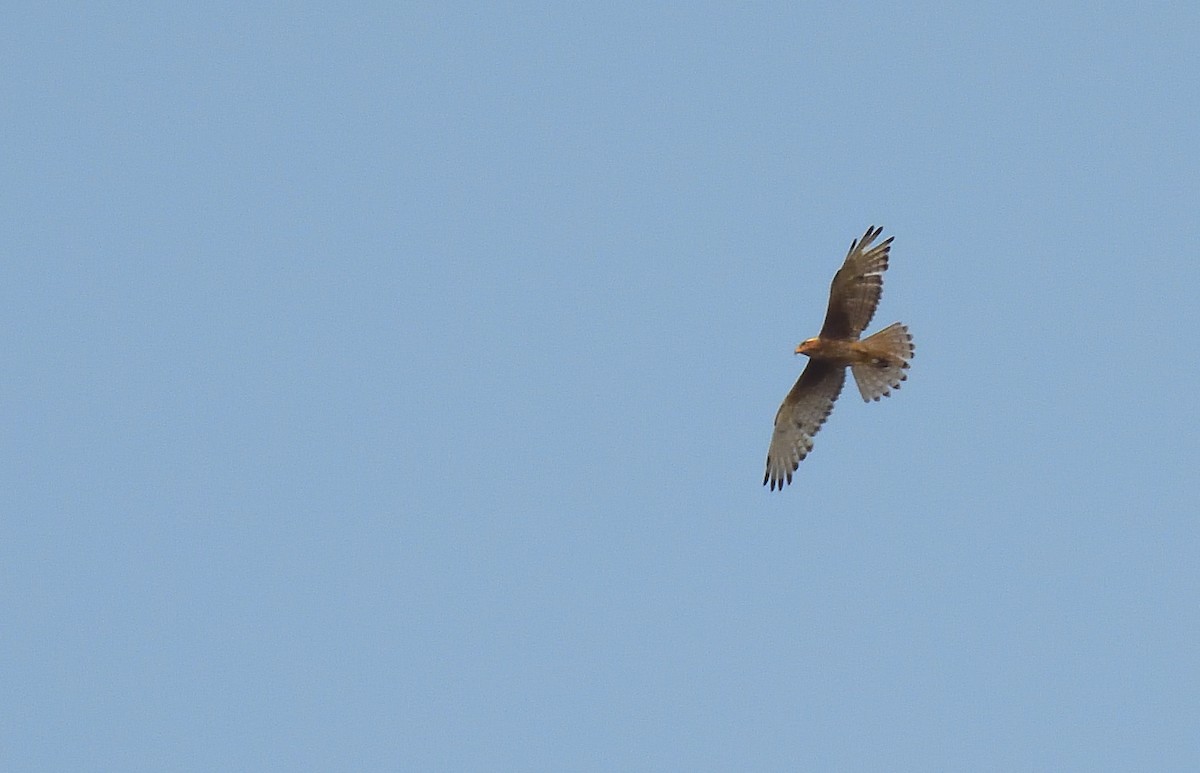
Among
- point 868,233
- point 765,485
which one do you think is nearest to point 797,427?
point 765,485

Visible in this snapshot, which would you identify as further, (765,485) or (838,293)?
(765,485)

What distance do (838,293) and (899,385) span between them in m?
1.36

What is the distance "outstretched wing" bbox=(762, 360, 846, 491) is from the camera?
23.0 m

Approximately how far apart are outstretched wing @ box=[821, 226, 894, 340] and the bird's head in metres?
0.31

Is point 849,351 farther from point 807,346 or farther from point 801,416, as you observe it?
point 801,416

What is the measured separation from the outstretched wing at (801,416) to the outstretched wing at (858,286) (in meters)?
0.72

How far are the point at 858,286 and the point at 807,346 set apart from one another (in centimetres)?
97

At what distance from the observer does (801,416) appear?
77.1ft

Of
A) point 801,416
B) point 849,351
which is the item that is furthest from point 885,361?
point 801,416

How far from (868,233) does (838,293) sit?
752 mm

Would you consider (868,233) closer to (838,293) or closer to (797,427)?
(838,293)

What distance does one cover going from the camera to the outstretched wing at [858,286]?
2192 cm

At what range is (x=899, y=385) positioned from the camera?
73.7 ft

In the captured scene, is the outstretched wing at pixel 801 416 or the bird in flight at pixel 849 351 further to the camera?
the outstretched wing at pixel 801 416
